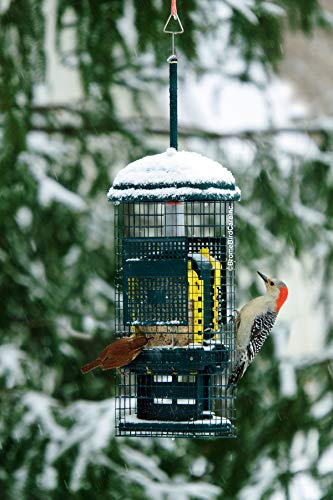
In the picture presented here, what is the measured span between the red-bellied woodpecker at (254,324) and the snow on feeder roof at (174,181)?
922mm

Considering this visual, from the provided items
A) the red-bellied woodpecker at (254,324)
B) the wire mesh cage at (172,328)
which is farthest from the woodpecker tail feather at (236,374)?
the wire mesh cage at (172,328)

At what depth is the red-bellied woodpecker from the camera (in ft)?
16.8

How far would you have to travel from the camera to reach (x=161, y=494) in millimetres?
6258

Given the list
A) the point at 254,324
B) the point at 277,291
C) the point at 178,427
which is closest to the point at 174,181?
the point at 178,427

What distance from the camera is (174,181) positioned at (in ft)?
13.7

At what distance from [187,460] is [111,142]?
6.99 feet

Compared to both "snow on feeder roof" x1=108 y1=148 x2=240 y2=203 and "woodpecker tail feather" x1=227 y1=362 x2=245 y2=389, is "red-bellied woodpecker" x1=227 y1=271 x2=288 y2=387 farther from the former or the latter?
"snow on feeder roof" x1=108 y1=148 x2=240 y2=203

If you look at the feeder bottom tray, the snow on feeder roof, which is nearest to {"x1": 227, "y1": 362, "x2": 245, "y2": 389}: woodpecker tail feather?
the feeder bottom tray

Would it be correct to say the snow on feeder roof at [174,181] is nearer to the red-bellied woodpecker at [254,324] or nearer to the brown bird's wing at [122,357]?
the brown bird's wing at [122,357]

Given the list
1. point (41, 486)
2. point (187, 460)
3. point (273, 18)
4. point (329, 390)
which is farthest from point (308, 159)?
point (41, 486)

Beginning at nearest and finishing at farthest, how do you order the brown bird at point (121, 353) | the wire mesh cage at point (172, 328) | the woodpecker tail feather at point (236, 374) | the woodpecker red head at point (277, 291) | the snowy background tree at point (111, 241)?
the brown bird at point (121, 353)
the wire mesh cage at point (172, 328)
the woodpecker tail feather at point (236, 374)
the woodpecker red head at point (277, 291)
the snowy background tree at point (111, 241)

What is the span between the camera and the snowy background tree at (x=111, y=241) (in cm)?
607

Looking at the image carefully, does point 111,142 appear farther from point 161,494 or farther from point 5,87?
point 161,494

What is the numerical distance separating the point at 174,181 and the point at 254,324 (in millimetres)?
1334
